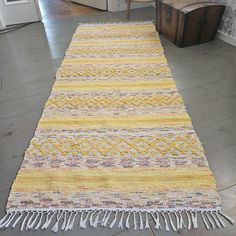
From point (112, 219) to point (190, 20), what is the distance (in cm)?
196

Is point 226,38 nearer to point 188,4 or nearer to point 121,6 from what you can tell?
point 188,4

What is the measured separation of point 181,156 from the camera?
1.31 metres

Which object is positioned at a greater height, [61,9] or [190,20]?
[190,20]

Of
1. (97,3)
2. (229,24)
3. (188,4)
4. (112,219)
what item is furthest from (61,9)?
(112,219)

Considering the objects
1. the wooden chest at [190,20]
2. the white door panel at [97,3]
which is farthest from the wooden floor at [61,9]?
the wooden chest at [190,20]

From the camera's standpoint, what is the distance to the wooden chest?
2234 millimetres

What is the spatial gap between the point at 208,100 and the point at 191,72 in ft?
1.38

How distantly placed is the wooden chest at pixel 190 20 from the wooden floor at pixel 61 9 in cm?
154

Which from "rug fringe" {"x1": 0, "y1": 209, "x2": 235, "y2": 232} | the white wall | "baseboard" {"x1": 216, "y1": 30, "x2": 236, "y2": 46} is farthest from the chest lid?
"rug fringe" {"x1": 0, "y1": 209, "x2": 235, "y2": 232}

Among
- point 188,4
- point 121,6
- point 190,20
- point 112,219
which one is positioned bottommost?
point 112,219

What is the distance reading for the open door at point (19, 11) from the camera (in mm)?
3163

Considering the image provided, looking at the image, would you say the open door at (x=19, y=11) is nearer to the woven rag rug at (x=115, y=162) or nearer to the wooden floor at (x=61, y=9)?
the wooden floor at (x=61, y=9)

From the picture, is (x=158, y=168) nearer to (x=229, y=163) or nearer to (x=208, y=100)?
(x=229, y=163)

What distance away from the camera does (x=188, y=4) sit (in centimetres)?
229
